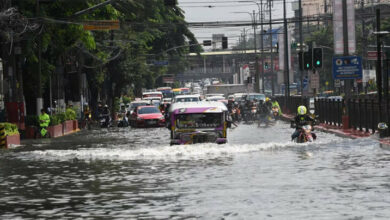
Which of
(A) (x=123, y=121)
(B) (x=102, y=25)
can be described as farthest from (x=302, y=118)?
(A) (x=123, y=121)

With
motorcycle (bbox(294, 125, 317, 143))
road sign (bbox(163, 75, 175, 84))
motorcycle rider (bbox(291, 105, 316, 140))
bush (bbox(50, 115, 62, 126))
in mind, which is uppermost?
road sign (bbox(163, 75, 175, 84))

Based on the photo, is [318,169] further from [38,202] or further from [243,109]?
[243,109]

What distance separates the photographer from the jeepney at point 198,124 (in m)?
28.7

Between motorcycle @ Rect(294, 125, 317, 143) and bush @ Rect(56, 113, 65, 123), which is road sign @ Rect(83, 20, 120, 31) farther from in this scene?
motorcycle @ Rect(294, 125, 317, 143)

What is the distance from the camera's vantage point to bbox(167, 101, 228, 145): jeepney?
28656 mm

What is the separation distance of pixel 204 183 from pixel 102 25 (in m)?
26.2

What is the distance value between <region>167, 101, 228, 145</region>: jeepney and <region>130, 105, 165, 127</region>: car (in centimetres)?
2825

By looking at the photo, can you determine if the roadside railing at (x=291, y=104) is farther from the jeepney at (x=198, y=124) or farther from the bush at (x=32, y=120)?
the jeepney at (x=198, y=124)

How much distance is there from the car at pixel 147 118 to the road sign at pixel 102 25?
556 inches

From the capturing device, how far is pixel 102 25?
141 feet

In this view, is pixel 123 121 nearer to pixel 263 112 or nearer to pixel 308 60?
pixel 263 112

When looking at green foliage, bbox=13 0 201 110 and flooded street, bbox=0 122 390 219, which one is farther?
green foliage, bbox=13 0 201 110

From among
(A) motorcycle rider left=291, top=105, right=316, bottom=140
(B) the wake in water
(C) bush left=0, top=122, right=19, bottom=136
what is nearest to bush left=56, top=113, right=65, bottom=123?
(C) bush left=0, top=122, right=19, bottom=136

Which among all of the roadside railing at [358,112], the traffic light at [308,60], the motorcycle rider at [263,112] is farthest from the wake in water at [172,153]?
the motorcycle rider at [263,112]
